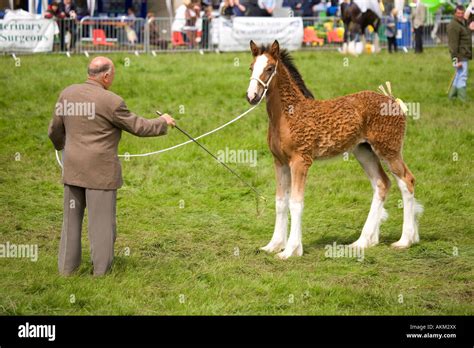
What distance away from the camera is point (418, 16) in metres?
31.6

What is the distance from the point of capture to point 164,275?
36.7ft

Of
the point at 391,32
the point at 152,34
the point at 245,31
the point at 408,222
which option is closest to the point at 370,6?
the point at 391,32

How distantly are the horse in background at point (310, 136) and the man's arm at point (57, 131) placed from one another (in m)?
2.36

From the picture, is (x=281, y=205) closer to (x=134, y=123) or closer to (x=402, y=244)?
(x=402, y=244)

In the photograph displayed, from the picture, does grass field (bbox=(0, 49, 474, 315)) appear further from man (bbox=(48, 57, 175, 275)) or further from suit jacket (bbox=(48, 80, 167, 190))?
suit jacket (bbox=(48, 80, 167, 190))

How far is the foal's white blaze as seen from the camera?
38.8 ft

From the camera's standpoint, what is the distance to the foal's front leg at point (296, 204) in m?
12.2


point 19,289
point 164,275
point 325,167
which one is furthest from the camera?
point 325,167

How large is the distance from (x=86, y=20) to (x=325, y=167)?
14555 millimetres

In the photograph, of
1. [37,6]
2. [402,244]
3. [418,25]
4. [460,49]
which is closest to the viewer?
[402,244]

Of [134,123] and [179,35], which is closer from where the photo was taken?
[134,123]

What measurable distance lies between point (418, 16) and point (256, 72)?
2081 cm
